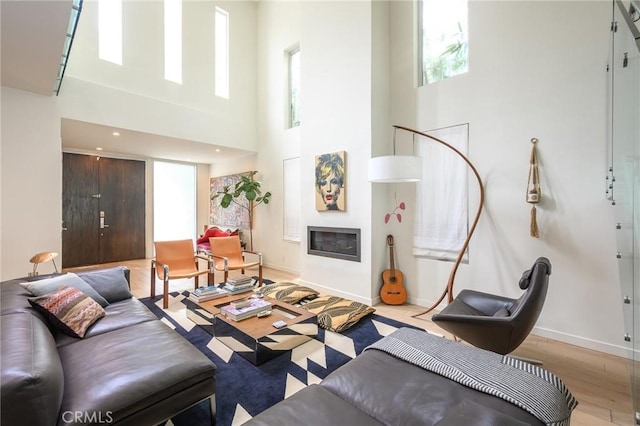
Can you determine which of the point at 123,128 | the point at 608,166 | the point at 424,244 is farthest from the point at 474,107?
the point at 123,128

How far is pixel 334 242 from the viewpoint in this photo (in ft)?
14.3

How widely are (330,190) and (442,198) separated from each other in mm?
1596

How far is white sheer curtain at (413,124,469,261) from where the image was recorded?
136 inches

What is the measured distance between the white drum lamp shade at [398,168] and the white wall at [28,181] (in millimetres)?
4418

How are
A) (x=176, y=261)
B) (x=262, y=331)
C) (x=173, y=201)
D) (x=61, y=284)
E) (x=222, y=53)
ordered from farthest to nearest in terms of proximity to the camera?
(x=173, y=201) < (x=222, y=53) < (x=176, y=261) < (x=262, y=331) < (x=61, y=284)

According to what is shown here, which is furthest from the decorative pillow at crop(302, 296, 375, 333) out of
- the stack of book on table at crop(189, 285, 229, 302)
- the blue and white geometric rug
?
the stack of book on table at crop(189, 285, 229, 302)

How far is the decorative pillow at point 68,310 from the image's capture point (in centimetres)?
189

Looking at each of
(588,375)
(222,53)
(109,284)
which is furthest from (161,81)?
(588,375)

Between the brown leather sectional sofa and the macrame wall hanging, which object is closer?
the brown leather sectional sofa

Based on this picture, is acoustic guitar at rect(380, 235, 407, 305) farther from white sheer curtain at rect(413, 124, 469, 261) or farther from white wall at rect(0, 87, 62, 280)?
white wall at rect(0, 87, 62, 280)

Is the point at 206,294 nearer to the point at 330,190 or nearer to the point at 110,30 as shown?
the point at 330,190

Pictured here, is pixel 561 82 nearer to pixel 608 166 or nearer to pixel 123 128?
pixel 608 166

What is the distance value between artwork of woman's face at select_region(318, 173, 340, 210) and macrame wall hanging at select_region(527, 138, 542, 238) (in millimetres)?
2319

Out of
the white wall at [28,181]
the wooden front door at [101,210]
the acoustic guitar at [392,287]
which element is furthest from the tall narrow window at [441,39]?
the wooden front door at [101,210]
